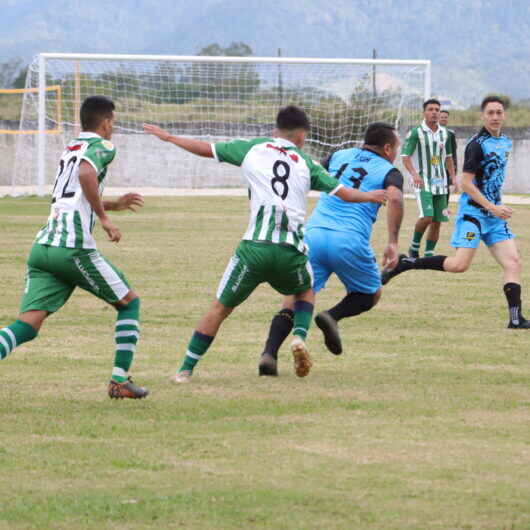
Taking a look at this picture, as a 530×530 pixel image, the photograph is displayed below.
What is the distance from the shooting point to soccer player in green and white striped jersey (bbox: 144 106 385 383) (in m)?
8.19

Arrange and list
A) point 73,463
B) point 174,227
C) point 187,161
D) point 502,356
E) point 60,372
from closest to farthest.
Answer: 1. point 73,463
2. point 60,372
3. point 502,356
4. point 174,227
5. point 187,161

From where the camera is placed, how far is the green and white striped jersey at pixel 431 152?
1744 centimetres

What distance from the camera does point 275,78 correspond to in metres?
35.2

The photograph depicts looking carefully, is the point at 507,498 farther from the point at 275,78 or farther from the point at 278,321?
A: the point at 275,78

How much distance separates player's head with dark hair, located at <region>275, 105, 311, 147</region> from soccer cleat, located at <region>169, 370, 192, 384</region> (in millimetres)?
1711

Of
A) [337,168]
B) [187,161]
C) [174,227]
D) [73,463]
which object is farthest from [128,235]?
[187,161]

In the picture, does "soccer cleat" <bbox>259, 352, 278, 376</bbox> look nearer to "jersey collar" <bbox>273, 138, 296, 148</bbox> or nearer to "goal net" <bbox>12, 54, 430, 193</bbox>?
"jersey collar" <bbox>273, 138, 296, 148</bbox>

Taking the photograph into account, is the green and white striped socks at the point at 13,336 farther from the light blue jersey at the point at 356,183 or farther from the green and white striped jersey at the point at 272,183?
the light blue jersey at the point at 356,183

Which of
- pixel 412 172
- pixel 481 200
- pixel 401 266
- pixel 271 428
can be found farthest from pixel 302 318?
pixel 412 172

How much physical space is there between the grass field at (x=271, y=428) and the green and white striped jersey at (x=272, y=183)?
1061 mm

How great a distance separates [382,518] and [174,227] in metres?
18.1

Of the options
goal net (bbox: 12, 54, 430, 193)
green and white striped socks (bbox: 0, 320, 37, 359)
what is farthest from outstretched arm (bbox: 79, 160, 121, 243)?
goal net (bbox: 12, 54, 430, 193)

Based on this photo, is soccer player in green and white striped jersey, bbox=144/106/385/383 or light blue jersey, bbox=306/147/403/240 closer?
soccer player in green and white striped jersey, bbox=144/106/385/383

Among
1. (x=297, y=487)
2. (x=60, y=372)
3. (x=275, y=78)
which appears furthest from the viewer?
(x=275, y=78)
